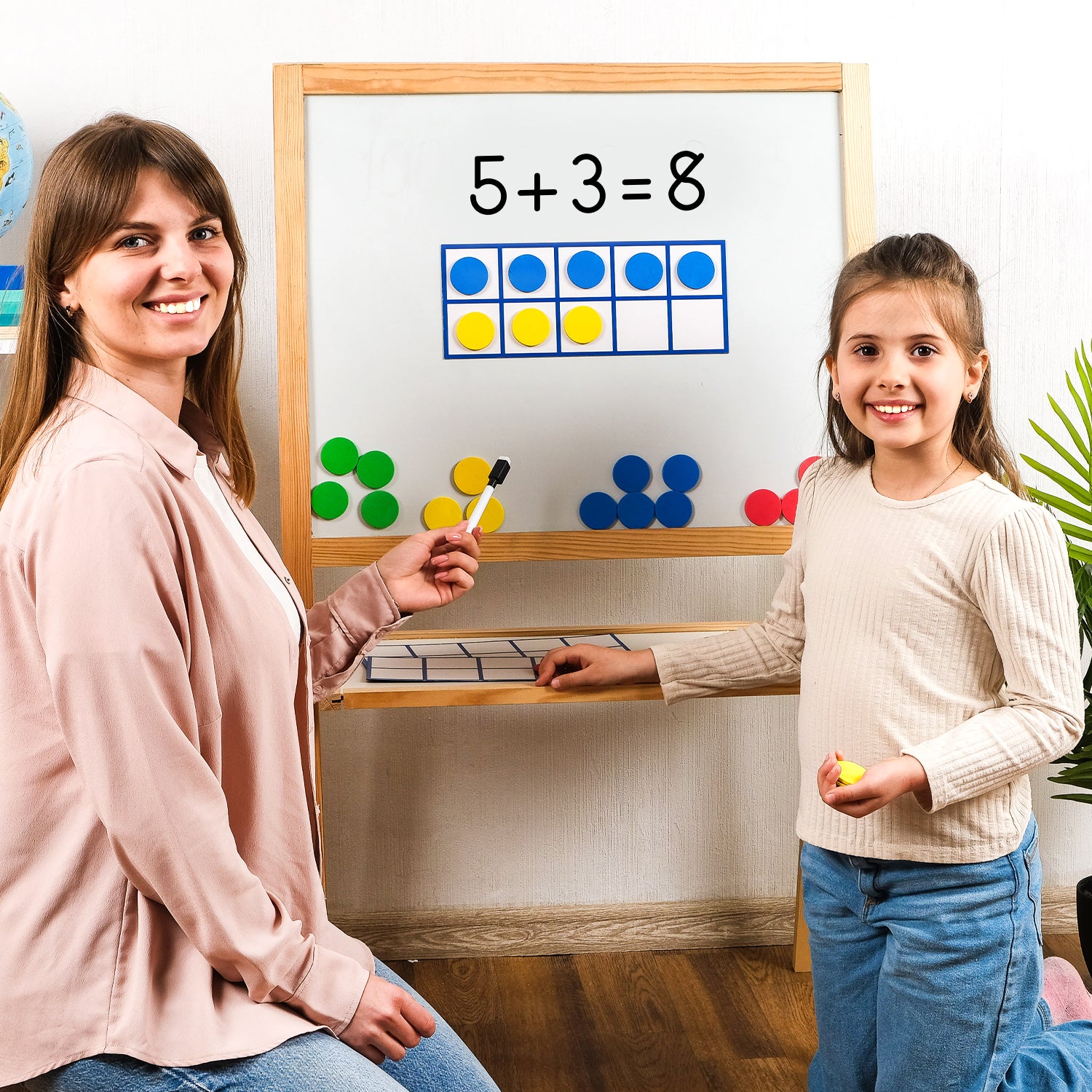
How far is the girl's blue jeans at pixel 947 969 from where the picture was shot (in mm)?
1112

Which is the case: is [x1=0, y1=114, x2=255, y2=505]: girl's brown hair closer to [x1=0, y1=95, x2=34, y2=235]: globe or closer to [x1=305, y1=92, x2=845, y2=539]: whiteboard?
[x1=305, y1=92, x2=845, y2=539]: whiteboard

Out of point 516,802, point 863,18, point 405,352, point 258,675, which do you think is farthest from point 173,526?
point 863,18

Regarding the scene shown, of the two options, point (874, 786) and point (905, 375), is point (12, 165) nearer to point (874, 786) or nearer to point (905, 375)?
point (905, 375)

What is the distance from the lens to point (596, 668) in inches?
54.7

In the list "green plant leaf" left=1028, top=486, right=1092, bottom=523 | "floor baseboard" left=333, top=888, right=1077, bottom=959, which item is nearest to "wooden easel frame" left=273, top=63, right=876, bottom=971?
"green plant leaf" left=1028, top=486, right=1092, bottom=523

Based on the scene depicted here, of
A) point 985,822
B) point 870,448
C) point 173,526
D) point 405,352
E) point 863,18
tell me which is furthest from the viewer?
point 863,18

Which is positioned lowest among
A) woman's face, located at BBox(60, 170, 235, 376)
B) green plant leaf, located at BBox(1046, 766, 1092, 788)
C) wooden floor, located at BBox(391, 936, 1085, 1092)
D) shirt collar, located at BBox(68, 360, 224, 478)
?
wooden floor, located at BBox(391, 936, 1085, 1092)

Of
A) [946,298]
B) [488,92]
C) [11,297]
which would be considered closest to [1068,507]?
[946,298]

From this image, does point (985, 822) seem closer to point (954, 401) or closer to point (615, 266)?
point (954, 401)

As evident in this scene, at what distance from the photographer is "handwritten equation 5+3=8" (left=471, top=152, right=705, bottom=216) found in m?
1.47

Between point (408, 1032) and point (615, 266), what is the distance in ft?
3.31

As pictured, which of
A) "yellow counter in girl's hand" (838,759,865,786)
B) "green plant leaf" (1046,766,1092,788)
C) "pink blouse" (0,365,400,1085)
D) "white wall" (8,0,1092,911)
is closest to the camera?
"pink blouse" (0,365,400,1085)

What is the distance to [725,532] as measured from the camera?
5.00ft

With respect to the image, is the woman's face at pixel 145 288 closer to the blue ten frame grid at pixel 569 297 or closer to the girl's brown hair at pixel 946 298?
the blue ten frame grid at pixel 569 297
